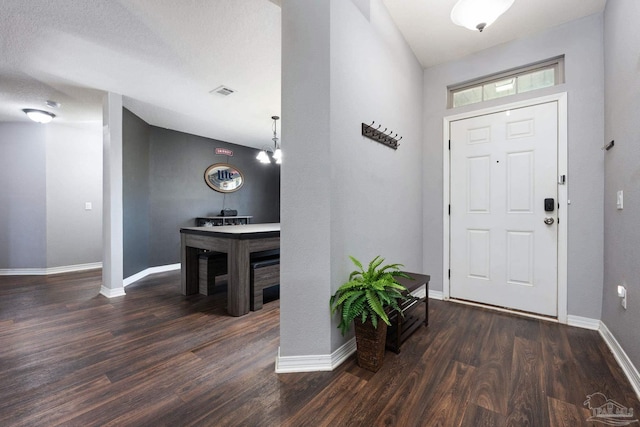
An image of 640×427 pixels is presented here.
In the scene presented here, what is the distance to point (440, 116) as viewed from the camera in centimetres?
310

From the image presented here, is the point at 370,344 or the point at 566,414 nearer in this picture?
the point at 566,414

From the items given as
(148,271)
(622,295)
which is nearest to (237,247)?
(148,271)

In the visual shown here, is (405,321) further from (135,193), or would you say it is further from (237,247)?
(135,193)

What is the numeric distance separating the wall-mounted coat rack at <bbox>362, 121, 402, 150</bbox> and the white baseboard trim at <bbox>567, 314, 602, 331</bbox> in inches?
86.0

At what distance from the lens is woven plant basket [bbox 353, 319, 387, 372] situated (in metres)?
1.67

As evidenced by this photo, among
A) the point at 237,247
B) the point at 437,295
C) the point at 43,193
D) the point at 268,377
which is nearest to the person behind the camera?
the point at 268,377

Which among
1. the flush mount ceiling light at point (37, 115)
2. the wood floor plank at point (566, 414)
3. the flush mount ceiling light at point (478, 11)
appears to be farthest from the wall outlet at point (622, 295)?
the flush mount ceiling light at point (37, 115)

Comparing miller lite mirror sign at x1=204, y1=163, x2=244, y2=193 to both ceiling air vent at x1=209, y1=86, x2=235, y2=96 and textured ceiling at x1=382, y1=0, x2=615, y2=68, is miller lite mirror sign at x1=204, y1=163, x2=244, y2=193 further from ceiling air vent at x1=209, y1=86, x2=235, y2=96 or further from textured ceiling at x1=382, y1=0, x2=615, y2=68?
textured ceiling at x1=382, y1=0, x2=615, y2=68

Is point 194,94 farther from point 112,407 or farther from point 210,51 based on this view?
point 112,407

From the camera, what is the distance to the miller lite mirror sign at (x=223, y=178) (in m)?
5.33

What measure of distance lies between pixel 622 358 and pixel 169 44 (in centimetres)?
412

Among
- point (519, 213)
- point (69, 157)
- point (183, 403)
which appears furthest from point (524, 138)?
point (69, 157)

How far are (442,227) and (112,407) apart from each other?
10.3 feet

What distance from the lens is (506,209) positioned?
269 cm
